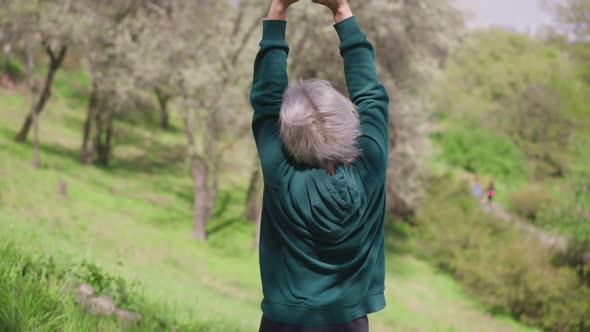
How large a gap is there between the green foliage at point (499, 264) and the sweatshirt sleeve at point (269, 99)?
21.8m

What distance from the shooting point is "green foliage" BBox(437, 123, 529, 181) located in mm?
39031

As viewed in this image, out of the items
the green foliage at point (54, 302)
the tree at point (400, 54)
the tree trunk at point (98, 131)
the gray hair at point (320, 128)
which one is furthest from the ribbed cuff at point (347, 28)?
the tree trunk at point (98, 131)

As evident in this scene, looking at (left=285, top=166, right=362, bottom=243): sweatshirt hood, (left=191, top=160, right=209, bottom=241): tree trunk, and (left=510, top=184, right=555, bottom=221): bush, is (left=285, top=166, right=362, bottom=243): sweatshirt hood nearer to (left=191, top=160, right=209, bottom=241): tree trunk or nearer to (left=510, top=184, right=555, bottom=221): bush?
(left=191, top=160, right=209, bottom=241): tree trunk

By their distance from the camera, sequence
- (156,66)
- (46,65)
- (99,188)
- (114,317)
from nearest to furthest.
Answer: (114,317)
(156,66)
(99,188)
(46,65)

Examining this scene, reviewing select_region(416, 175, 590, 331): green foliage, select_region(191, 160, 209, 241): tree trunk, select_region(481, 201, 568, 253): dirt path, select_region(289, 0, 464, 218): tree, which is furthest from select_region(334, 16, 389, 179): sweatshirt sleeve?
select_region(481, 201, 568, 253): dirt path

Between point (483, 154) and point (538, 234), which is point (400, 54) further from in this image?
point (483, 154)

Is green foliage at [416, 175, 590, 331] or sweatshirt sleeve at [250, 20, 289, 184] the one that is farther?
green foliage at [416, 175, 590, 331]

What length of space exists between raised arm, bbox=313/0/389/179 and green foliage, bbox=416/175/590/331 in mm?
21577

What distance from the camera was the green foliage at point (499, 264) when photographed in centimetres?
2133

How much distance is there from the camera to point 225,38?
1989 centimetres

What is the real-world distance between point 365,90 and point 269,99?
1.18 feet

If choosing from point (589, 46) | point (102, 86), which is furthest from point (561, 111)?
point (102, 86)

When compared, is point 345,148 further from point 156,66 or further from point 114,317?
point 156,66

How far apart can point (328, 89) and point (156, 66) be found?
1860cm
